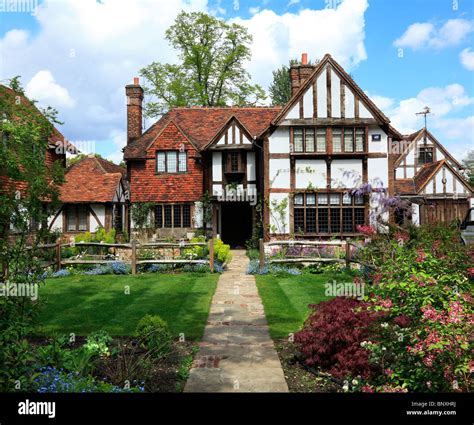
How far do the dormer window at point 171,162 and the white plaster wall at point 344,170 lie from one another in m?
9.34

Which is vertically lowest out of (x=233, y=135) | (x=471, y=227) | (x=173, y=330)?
(x=173, y=330)

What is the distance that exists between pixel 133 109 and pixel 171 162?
17.2ft

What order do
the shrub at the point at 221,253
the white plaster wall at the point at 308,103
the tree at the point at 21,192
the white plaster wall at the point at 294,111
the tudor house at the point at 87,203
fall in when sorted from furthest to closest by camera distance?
1. the tudor house at the point at 87,203
2. the white plaster wall at the point at 294,111
3. the white plaster wall at the point at 308,103
4. the shrub at the point at 221,253
5. the tree at the point at 21,192

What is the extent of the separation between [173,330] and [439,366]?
5374 mm

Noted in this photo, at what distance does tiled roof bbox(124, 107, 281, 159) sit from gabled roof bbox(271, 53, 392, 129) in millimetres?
4518

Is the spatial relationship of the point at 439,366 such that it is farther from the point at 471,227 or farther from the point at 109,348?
the point at 471,227

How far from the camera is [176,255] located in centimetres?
1969

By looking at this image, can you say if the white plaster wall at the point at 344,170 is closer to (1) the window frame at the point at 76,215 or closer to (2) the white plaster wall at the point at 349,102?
(2) the white plaster wall at the point at 349,102

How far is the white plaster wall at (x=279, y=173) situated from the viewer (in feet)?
74.0

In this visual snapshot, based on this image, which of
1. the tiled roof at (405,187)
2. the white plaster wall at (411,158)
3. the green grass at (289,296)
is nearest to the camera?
the green grass at (289,296)

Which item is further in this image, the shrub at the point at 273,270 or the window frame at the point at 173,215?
the window frame at the point at 173,215

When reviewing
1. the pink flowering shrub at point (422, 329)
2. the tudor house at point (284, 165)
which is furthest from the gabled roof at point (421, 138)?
the pink flowering shrub at point (422, 329)

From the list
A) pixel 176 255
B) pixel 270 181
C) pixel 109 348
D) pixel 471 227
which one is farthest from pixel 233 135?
pixel 109 348
